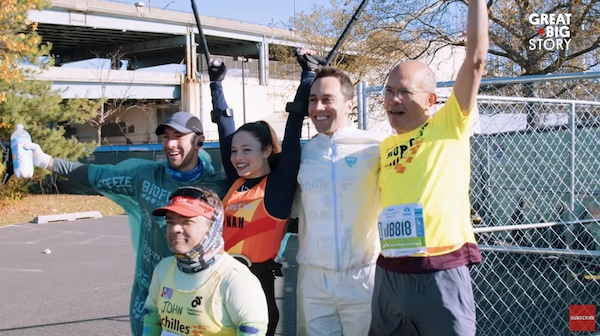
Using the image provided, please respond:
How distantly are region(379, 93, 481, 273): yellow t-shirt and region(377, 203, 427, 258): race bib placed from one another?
0.02 m

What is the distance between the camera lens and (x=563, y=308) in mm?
6266

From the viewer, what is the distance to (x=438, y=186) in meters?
2.46

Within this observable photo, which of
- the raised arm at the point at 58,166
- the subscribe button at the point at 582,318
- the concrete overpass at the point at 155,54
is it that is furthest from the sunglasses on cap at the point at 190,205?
the concrete overpass at the point at 155,54

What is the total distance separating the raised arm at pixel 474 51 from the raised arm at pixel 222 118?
4.39 feet

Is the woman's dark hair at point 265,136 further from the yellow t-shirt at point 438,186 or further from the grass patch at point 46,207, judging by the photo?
A: the grass patch at point 46,207

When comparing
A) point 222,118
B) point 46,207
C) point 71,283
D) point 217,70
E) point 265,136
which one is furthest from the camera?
point 46,207

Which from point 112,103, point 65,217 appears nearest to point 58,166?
point 65,217

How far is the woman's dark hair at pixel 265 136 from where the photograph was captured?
3.01 metres

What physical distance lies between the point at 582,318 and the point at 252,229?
3827mm

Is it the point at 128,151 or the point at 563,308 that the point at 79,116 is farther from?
the point at 563,308

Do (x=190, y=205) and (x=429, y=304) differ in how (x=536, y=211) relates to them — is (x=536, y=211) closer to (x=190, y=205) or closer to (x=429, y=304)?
(x=429, y=304)

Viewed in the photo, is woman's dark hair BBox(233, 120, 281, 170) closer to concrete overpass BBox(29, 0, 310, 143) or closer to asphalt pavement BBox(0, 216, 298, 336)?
asphalt pavement BBox(0, 216, 298, 336)

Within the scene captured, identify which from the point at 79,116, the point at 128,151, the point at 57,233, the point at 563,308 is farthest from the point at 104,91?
the point at 563,308

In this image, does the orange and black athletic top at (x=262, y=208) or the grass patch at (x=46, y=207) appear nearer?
the orange and black athletic top at (x=262, y=208)
